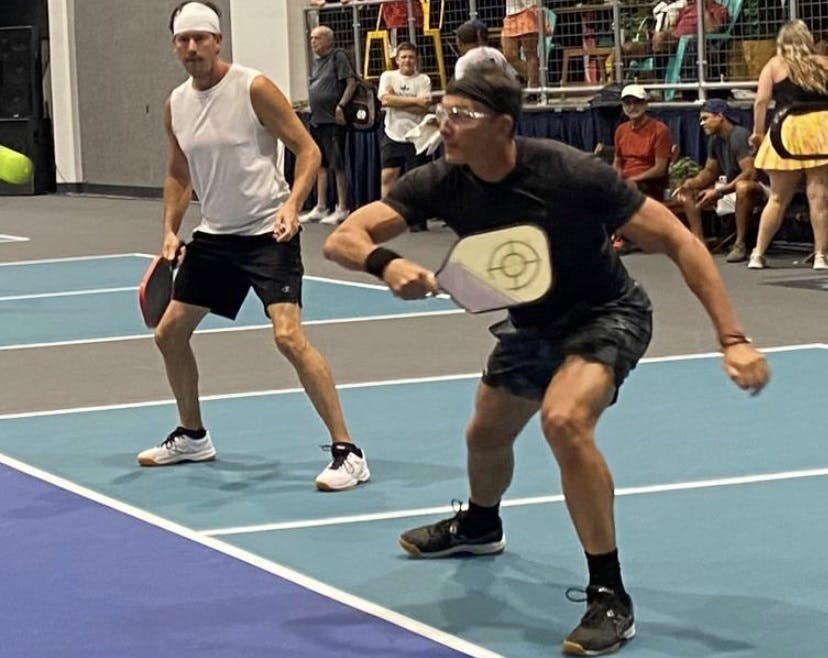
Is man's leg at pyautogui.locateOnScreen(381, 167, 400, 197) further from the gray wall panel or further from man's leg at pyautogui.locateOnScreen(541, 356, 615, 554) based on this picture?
man's leg at pyautogui.locateOnScreen(541, 356, 615, 554)

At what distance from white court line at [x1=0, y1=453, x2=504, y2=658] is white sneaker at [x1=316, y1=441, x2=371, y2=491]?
74 cm

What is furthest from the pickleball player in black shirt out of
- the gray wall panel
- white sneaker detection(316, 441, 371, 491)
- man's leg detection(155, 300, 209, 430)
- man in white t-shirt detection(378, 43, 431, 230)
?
the gray wall panel

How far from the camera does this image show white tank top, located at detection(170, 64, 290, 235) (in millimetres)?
7977

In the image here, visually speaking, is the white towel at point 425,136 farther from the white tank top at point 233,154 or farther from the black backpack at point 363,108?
the white tank top at point 233,154

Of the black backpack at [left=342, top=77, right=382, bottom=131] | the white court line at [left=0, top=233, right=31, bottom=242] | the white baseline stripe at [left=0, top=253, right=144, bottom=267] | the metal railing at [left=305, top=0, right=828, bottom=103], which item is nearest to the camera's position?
the metal railing at [left=305, top=0, right=828, bottom=103]

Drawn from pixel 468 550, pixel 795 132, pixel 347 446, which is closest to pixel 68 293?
pixel 795 132

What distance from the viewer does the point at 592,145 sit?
17.9m

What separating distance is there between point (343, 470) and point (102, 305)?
7.03 metres

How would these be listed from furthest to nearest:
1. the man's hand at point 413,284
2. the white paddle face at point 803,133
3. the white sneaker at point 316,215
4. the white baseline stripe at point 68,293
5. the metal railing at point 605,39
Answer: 1. the white sneaker at point 316,215
2. the metal railing at point 605,39
3. the white baseline stripe at point 68,293
4. the white paddle face at point 803,133
5. the man's hand at point 413,284

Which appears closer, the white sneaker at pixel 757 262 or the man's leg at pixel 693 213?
the white sneaker at pixel 757 262

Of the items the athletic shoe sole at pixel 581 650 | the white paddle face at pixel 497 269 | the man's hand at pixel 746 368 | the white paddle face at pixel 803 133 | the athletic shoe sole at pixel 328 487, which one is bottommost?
the athletic shoe sole at pixel 328 487

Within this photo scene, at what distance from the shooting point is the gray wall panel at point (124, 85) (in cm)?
2716

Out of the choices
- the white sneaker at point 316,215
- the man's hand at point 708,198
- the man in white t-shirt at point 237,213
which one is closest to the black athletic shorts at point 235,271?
the man in white t-shirt at point 237,213

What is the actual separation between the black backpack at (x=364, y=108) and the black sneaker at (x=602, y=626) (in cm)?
1518
